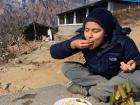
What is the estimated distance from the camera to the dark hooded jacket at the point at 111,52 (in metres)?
3.44

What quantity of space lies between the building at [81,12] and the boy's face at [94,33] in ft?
72.2

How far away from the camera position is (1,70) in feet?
39.8

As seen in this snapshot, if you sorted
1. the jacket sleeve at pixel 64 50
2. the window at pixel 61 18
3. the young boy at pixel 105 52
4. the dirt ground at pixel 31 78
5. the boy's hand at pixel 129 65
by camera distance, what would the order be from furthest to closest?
the window at pixel 61 18
the dirt ground at pixel 31 78
the jacket sleeve at pixel 64 50
the young boy at pixel 105 52
the boy's hand at pixel 129 65

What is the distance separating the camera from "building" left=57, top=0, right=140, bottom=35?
26.7m

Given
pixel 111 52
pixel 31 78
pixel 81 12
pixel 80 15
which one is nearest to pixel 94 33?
pixel 111 52

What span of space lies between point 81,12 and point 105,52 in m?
26.9

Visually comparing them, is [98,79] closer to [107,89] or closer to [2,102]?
[107,89]

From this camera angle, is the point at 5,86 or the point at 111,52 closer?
the point at 111,52

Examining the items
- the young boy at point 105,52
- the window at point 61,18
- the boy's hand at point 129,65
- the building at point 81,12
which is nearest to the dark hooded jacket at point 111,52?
the young boy at point 105,52

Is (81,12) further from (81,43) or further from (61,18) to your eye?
(81,43)

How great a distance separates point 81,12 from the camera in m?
30.2

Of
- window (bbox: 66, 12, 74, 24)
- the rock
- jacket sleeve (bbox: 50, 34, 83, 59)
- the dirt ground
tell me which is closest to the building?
window (bbox: 66, 12, 74, 24)

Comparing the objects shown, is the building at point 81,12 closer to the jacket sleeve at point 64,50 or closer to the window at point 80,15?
the window at point 80,15

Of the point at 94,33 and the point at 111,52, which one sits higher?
the point at 94,33
